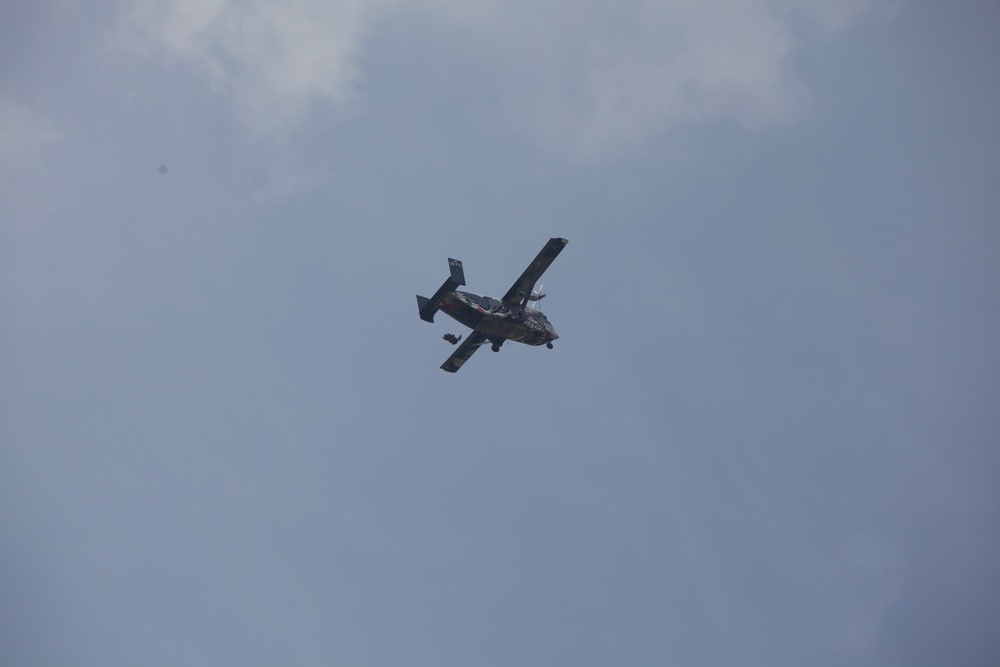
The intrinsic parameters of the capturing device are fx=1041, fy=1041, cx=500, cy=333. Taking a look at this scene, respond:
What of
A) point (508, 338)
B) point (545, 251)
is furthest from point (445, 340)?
point (545, 251)

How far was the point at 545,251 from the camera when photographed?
76.1m

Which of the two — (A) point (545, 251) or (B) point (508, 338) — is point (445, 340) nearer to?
(B) point (508, 338)

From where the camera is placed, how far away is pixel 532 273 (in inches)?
3041

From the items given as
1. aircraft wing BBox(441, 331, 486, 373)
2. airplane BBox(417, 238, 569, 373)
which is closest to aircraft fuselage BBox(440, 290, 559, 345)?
airplane BBox(417, 238, 569, 373)

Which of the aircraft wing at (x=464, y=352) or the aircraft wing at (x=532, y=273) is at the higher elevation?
the aircraft wing at (x=532, y=273)

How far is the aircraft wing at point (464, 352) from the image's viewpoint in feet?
268

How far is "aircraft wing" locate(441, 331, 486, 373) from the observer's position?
8169cm

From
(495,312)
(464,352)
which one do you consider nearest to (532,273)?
(495,312)

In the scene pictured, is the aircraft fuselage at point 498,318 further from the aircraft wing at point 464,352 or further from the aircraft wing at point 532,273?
the aircraft wing at point 464,352

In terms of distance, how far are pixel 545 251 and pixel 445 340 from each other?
432 inches

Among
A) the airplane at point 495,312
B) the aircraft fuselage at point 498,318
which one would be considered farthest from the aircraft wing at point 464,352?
the aircraft fuselage at point 498,318

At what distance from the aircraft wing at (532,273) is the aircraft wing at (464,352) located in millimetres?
4431

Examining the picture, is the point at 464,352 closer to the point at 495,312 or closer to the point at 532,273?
the point at 495,312

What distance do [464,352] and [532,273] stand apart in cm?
1025
